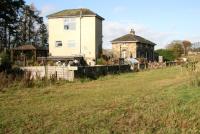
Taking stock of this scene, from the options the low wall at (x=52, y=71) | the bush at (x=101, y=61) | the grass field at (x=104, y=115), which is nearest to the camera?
the grass field at (x=104, y=115)

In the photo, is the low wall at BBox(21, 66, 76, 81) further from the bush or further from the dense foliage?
the dense foliage

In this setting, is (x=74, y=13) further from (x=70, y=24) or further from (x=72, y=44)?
(x=72, y=44)

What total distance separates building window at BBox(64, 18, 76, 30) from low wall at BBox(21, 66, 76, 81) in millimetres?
26564

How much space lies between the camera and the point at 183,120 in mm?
11562

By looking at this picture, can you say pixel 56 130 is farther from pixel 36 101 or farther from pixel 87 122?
pixel 36 101

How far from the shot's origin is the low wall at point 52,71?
90.6 feet

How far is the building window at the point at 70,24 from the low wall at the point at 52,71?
26.6 m

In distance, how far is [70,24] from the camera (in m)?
54.7

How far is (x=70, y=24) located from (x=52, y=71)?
2729cm

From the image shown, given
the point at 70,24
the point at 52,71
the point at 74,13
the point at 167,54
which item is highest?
the point at 74,13

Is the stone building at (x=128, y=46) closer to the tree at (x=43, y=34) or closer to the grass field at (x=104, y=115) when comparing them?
the tree at (x=43, y=34)

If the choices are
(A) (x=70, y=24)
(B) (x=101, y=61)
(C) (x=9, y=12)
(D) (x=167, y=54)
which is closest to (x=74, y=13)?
(A) (x=70, y=24)

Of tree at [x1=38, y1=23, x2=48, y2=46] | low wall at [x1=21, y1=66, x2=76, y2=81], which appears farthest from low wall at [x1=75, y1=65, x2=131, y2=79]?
tree at [x1=38, y1=23, x2=48, y2=46]

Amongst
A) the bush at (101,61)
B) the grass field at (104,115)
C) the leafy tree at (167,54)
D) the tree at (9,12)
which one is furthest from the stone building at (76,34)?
the grass field at (104,115)
